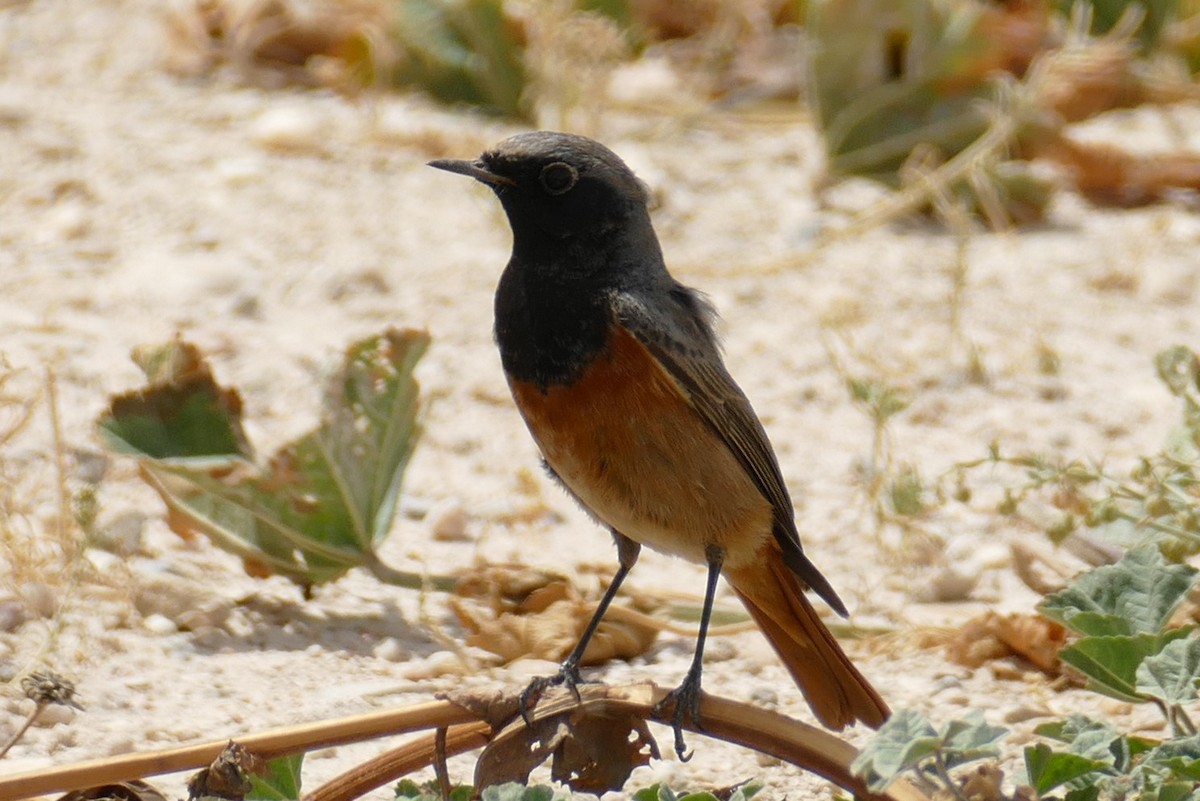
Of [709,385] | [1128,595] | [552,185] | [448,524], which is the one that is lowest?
[1128,595]

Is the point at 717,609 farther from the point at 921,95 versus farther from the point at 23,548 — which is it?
the point at 921,95

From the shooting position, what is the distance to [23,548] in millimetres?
3877

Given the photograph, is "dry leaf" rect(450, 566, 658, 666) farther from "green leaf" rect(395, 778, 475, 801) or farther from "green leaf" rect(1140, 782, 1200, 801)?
"green leaf" rect(1140, 782, 1200, 801)

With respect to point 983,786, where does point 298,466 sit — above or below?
above

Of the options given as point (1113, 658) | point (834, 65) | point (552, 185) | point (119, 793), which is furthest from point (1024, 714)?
point (834, 65)

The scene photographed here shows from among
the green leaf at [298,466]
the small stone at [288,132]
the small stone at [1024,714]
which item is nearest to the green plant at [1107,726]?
the small stone at [1024,714]

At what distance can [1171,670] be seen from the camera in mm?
2609

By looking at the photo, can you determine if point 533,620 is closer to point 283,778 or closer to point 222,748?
point 283,778

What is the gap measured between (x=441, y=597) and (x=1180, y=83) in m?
5.48

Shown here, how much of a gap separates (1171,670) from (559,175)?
1754 mm

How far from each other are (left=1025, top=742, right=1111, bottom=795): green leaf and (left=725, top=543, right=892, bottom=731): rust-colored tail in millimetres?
824

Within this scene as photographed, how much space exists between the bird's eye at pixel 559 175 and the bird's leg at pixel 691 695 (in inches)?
35.3

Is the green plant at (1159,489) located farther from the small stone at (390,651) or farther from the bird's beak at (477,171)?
the small stone at (390,651)

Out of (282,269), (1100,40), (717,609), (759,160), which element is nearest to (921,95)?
(759,160)
